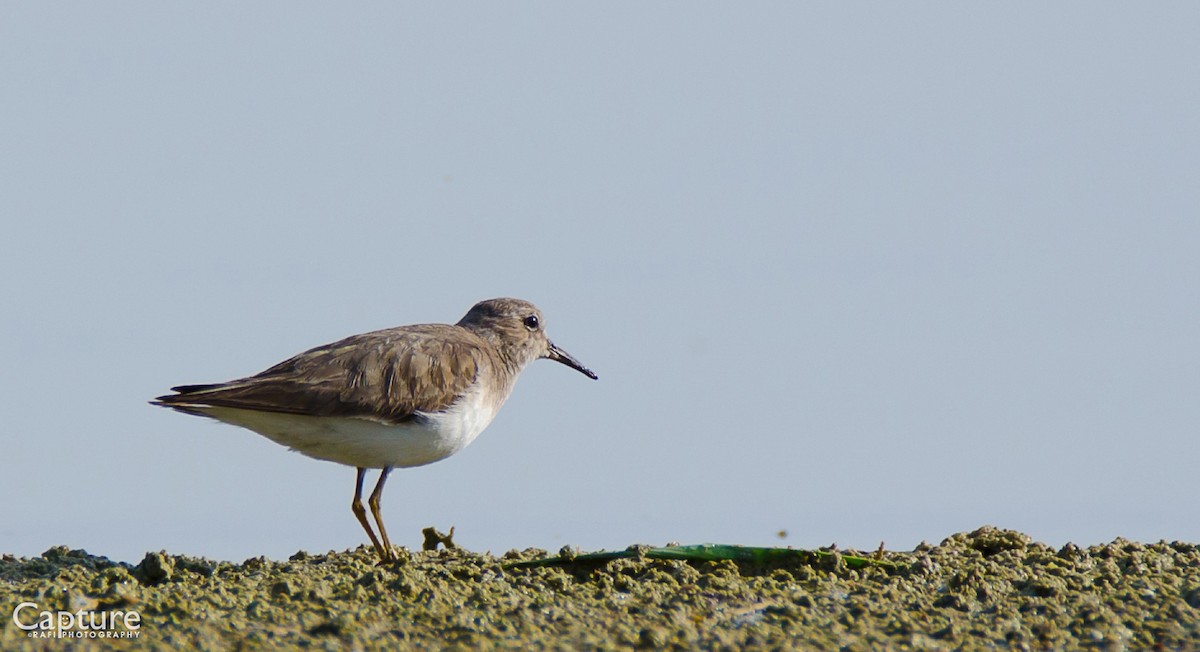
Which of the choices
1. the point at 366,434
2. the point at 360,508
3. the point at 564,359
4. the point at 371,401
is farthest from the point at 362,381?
the point at 564,359

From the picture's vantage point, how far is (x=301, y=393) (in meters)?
8.84

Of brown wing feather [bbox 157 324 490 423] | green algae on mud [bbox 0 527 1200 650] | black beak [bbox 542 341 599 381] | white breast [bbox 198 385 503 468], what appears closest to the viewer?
green algae on mud [bbox 0 527 1200 650]

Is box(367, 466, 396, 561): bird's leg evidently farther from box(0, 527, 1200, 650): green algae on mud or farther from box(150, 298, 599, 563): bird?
box(0, 527, 1200, 650): green algae on mud

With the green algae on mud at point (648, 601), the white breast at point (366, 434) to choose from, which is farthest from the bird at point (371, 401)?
the green algae on mud at point (648, 601)

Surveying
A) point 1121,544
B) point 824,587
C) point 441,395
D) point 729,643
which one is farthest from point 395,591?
point 1121,544

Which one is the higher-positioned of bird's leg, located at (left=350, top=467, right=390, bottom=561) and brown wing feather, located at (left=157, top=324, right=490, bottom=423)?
brown wing feather, located at (left=157, top=324, right=490, bottom=423)

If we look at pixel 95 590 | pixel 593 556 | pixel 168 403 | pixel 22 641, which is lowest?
pixel 22 641

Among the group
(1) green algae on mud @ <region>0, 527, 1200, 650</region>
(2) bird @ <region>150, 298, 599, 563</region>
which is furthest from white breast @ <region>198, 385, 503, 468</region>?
(1) green algae on mud @ <region>0, 527, 1200, 650</region>

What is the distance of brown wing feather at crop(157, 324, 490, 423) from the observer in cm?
879

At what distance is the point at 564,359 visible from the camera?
12.1 m

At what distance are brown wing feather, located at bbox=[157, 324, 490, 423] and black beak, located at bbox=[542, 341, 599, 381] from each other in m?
1.90

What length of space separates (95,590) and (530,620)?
2.20 meters

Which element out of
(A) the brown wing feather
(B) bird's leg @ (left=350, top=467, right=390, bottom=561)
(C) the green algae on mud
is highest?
(A) the brown wing feather

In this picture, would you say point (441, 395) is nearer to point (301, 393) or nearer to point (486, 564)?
point (301, 393)
